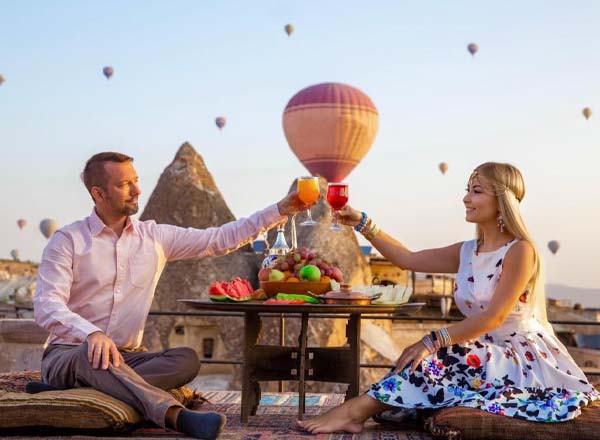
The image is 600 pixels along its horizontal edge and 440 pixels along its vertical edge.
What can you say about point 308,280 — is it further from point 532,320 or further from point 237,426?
point 532,320

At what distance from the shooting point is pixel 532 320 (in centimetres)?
432

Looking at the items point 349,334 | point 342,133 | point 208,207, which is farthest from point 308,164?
point 349,334

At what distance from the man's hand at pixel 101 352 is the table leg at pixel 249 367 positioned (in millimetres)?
984

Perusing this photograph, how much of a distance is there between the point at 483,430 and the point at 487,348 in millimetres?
441

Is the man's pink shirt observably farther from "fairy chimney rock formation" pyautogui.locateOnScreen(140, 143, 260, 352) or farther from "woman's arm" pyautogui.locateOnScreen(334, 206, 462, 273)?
"fairy chimney rock formation" pyautogui.locateOnScreen(140, 143, 260, 352)

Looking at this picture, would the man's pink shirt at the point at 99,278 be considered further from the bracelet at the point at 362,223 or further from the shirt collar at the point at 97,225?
the bracelet at the point at 362,223

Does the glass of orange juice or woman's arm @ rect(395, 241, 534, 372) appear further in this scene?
the glass of orange juice

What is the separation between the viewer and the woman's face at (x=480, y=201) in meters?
4.29

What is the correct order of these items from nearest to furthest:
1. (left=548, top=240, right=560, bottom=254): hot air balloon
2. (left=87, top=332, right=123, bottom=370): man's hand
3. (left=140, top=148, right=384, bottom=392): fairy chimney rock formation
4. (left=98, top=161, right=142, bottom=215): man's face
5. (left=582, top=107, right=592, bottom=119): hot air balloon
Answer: (left=87, top=332, right=123, bottom=370): man's hand
(left=98, top=161, right=142, bottom=215): man's face
(left=140, top=148, right=384, bottom=392): fairy chimney rock formation
(left=582, top=107, right=592, bottom=119): hot air balloon
(left=548, top=240, right=560, bottom=254): hot air balloon

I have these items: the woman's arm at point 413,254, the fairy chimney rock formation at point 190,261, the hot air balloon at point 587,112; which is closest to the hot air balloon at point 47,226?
the fairy chimney rock formation at point 190,261

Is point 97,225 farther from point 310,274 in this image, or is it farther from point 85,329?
point 310,274

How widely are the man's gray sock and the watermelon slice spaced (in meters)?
0.75

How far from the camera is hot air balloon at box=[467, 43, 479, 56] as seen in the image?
3925 cm

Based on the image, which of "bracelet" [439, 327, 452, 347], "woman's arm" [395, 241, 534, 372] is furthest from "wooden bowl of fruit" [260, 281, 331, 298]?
"bracelet" [439, 327, 452, 347]
